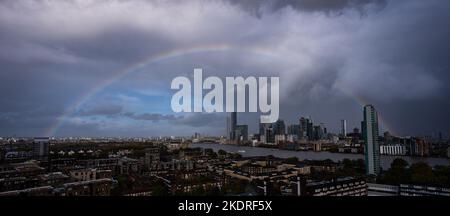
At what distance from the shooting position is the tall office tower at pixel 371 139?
841cm

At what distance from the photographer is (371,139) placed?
365 inches

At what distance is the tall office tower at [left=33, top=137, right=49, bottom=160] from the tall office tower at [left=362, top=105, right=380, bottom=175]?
25.6 ft

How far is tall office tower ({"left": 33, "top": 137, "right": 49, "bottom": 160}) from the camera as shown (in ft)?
19.7

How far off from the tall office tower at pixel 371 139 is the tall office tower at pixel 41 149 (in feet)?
25.6

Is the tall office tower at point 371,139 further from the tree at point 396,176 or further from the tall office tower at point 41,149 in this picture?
the tall office tower at point 41,149

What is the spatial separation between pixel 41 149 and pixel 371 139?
890 centimetres

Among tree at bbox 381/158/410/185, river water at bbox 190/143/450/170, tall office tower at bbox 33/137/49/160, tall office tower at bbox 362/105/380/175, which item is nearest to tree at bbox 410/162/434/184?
tree at bbox 381/158/410/185

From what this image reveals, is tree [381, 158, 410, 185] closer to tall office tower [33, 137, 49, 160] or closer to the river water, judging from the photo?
the river water

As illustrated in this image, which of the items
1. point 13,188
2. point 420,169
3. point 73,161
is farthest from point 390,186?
point 73,161

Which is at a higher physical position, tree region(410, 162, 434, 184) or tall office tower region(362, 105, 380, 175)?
tall office tower region(362, 105, 380, 175)

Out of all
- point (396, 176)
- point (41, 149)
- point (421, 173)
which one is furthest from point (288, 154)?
point (41, 149)
